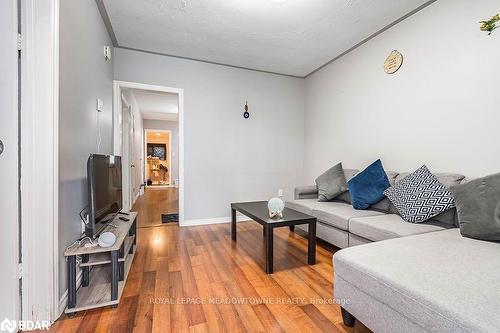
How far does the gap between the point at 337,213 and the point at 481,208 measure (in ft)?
3.60

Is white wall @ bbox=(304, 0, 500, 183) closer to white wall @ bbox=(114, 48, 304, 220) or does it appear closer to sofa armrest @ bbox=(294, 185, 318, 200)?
sofa armrest @ bbox=(294, 185, 318, 200)

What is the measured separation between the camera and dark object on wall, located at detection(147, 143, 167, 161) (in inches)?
432

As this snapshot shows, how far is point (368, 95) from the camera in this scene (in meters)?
3.02

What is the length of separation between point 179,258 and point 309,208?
1577mm

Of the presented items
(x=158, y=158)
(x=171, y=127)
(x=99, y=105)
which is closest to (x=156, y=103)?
(x=171, y=127)

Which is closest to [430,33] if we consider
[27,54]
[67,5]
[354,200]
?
[354,200]

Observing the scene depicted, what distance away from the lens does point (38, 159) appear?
1349 millimetres

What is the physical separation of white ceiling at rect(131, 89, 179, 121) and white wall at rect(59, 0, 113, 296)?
8.08 ft

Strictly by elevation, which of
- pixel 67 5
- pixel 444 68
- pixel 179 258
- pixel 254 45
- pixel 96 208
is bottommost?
pixel 179 258

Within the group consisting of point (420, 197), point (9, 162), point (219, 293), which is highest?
point (9, 162)

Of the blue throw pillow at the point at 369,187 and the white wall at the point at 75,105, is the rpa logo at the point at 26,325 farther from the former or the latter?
the blue throw pillow at the point at 369,187

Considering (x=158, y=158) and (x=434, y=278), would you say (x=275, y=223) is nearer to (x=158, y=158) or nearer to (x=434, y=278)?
(x=434, y=278)

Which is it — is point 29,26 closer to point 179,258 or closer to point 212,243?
point 179,258

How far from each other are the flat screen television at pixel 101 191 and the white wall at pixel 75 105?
141 millimetres
